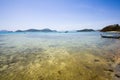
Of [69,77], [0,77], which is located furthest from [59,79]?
[0,77]

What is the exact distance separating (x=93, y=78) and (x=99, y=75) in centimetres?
71

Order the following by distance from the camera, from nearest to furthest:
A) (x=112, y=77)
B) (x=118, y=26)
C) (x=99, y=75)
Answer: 1. (x=112, y=77)
2. (x=99, y=75)
3. (x=118, y=26)

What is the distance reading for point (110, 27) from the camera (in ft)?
441

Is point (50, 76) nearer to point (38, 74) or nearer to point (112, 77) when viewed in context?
point (38, 74)

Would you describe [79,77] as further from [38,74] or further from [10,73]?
[10,73]

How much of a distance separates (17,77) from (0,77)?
109 centimetres

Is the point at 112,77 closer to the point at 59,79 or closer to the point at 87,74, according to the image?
the point at 87,74

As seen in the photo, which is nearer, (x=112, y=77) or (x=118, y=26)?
(x=112, y=77)

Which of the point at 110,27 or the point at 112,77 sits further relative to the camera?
the point at 110,27

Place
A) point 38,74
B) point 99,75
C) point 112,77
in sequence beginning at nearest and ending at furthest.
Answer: point 112,77 → point 99,75 → point 38,74

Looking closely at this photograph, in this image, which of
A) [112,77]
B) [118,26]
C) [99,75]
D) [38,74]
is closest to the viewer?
[112,77]

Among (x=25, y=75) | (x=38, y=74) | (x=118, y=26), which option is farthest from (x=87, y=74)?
(x=118, y=26)

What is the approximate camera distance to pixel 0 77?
7.37 metres

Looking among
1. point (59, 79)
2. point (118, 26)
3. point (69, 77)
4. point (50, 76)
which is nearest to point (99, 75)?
point (69, 77)
